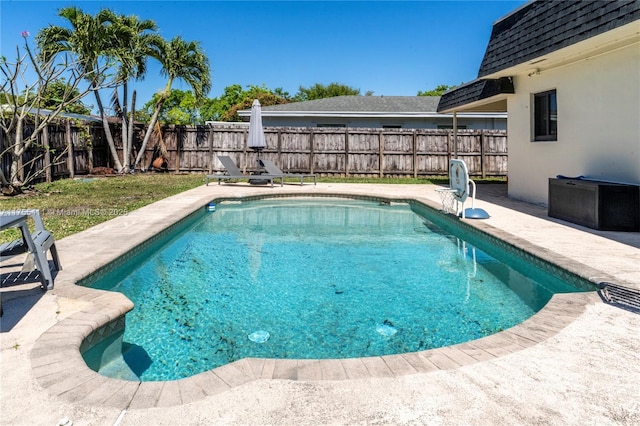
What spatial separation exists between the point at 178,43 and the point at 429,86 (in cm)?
3815

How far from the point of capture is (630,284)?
3.86 m

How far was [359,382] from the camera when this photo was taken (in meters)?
2.33

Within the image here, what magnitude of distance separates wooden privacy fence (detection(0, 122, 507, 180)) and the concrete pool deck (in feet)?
48.8

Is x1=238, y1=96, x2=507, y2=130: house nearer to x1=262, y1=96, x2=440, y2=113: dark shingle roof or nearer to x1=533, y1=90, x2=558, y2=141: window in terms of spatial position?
x1=262, y1=96, x2=440, y2=113: dark shingle roof

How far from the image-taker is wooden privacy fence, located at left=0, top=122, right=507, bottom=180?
17.9 metres

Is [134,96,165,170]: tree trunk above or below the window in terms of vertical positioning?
above

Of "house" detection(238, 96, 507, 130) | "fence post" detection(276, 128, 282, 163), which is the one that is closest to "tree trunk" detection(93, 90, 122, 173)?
"house" detection(238, 96, 507, 130)

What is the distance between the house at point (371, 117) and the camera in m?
19.9

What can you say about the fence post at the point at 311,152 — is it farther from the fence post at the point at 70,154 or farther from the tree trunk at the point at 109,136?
the fence post at the point at 70,154

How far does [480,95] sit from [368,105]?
9917 millimetres

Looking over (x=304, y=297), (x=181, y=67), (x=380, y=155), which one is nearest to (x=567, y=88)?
(x=304, y=297)

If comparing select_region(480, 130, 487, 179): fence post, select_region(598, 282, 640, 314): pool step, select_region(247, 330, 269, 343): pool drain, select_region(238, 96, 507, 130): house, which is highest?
select_region(238, 96, 507, 130): house

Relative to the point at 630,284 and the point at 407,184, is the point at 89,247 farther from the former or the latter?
the point at 407,184

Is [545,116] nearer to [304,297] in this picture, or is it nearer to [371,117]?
[304,297]
